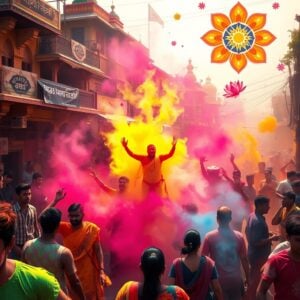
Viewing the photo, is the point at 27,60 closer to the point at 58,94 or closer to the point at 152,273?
the point at 58,94

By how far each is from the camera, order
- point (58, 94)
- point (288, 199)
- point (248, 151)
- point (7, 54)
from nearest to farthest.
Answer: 1. point (288, 199)
2. point (7, 54)
3. point (58, 94)
4. point (248, 151)

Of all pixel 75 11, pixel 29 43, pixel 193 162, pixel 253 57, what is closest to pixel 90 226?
pixel 253 57

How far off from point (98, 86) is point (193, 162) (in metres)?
11.8

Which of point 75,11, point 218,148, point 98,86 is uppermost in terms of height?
point 75,11

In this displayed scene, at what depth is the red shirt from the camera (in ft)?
9.69

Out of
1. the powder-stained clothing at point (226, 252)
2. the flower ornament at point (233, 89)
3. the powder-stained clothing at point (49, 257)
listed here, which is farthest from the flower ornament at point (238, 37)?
the powder-stained clothing at point (49, 257)

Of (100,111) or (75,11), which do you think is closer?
(100,111)

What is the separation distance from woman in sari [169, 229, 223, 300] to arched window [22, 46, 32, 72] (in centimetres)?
1524

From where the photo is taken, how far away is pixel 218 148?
19188 millimetres

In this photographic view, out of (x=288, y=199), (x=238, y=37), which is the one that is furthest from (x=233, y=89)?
(x=288, y=199)

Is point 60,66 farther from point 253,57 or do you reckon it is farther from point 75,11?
point 253,57

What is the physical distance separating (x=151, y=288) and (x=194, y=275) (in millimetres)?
953

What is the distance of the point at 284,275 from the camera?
2973mm

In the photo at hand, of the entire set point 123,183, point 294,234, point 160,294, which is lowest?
point 160,294
